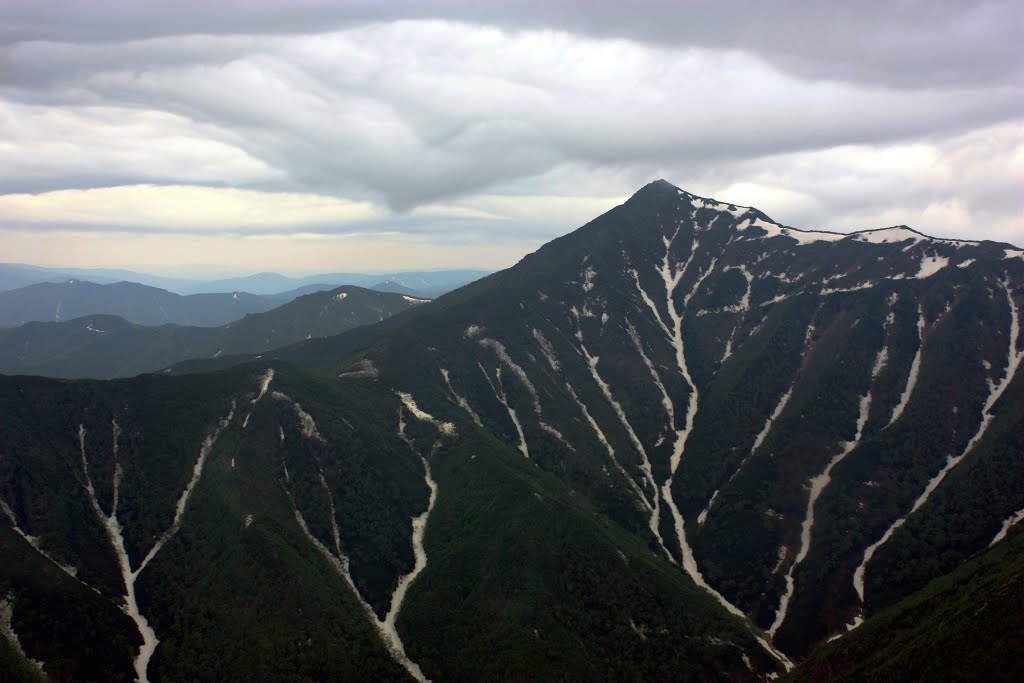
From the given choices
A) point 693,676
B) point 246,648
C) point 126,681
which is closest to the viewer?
point 126,681

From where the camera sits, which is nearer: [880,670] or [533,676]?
[880,670]

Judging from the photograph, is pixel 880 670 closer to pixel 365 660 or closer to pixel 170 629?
pixel 365 660

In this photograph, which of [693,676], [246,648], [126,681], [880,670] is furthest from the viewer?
[693,676]

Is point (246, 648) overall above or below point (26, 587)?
below

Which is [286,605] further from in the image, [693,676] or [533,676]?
[693,676]

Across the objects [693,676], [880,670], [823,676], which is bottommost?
[693,676]

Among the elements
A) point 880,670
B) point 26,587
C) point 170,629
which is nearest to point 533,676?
point 880,670

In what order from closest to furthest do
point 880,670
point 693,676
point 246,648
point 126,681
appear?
point 880,670
point 126,681
point 246,648
point 693,676

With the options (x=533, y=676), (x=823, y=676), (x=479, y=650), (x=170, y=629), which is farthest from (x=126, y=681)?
(x=823, y=676)

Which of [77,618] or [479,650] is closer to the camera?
[77,618]
